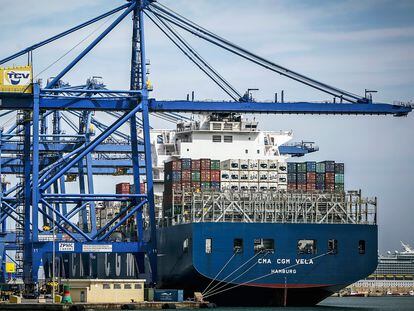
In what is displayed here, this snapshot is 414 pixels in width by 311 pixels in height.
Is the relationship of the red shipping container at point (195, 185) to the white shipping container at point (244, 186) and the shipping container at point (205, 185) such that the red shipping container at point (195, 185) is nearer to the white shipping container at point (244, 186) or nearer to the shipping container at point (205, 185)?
the shipping container at point (205, 185)

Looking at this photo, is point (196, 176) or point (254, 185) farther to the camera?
point (254, 185)

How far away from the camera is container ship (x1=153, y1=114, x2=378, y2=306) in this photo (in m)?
63.9

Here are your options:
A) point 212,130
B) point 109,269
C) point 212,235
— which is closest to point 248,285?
point 212,235

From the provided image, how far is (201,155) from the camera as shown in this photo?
75625mm

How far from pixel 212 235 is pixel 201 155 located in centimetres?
1257

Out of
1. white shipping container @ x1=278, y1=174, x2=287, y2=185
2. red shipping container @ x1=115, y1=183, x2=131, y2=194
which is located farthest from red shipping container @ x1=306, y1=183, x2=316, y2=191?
red shipping container @ x1=115, y1=183, x2=131, y2=194

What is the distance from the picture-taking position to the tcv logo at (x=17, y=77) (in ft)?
224

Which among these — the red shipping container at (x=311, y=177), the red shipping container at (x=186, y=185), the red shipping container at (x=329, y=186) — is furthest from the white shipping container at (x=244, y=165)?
the red shipping container at (x=329, y=186)

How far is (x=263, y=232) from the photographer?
64.2m

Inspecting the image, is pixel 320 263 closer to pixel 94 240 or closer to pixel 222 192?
pixel 222 192

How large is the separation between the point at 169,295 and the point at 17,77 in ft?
49.5

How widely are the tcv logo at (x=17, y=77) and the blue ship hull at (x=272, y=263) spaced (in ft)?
40.6

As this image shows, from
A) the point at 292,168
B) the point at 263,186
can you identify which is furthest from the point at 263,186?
the point at 292,168

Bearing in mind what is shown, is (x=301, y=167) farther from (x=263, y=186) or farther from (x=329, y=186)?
(x=263, y=186)
